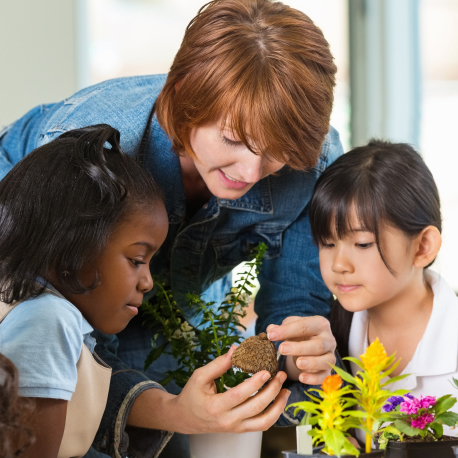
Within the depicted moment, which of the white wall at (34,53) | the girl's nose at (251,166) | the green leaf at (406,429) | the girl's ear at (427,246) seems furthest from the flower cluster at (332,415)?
the white wall at (34,53)

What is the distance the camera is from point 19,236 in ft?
2.85

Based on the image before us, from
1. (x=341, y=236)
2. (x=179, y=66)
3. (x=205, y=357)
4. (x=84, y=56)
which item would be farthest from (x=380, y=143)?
(x=84, y=56)

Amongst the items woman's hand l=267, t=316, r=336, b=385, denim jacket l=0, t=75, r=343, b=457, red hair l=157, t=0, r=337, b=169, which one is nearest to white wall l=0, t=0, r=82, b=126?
denim jacket l=0, t=75, r=343, b=457

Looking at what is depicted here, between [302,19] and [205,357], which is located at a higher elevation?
[302,19]

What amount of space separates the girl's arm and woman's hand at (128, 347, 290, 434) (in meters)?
0.23

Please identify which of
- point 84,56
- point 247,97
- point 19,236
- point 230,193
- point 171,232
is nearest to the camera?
point 19,236

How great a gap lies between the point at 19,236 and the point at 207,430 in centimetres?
44

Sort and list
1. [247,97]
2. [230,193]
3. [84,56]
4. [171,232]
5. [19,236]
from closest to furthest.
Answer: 1. [19,236]
2. [247,97]
3. [230,193]
4. [171,232]
5. [84,56]

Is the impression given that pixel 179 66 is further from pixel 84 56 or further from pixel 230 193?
pixel 84 56

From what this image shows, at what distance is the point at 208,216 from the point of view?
132 centimetres

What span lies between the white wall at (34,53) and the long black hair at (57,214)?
4.70 feet

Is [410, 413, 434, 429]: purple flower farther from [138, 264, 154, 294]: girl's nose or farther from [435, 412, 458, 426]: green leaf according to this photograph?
[138, 264, 154, 294]: girl's nose

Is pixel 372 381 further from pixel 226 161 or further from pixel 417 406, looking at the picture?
pixel 226 161

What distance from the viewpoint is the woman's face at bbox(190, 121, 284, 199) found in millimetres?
1073
